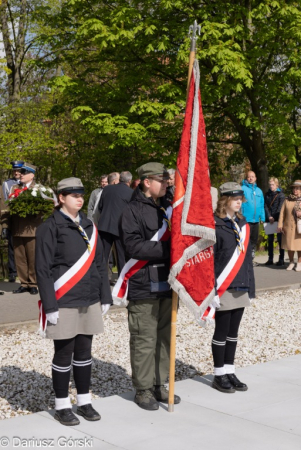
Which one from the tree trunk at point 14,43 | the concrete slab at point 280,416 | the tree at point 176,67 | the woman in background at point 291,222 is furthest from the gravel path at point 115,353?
the tree trunk at point 14,43

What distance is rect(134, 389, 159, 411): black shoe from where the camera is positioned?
5898 millimetres

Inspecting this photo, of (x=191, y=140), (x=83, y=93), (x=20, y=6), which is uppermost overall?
(x=20, y=6)

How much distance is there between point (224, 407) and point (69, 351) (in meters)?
1.38

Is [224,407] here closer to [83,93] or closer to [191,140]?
[191,140]

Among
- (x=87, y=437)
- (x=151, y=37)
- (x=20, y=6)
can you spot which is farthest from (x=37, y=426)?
(x=20, y=6)

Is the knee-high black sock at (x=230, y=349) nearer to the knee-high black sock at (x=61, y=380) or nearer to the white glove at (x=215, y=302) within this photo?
the white glove at (x=215, y=302)

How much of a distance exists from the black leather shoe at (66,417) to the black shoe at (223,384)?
1.55 meters

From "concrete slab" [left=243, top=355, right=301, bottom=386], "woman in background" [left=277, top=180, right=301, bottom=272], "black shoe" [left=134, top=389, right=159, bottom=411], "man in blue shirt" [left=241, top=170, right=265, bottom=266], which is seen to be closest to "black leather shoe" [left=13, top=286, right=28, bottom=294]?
"concrete slab" [left=243, top=355, right=301, bottom=386]

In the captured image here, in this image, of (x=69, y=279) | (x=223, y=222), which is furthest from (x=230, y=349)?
(x=69, y=279)

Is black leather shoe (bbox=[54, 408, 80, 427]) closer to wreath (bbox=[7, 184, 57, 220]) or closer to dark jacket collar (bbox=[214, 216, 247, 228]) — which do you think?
dark jacket collar (bbox=[214, 216, 247, 228])

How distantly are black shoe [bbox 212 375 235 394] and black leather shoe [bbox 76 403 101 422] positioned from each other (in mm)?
1358

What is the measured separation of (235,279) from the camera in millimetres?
6406

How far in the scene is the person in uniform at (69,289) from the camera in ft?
17.7

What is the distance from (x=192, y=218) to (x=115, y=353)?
2.91 m
